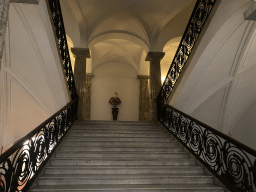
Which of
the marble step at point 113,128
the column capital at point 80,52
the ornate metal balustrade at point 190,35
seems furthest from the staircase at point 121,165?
the column capital at point 80,52

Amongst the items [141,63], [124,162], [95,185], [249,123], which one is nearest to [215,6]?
[124,162]

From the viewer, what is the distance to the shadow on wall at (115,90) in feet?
42.4

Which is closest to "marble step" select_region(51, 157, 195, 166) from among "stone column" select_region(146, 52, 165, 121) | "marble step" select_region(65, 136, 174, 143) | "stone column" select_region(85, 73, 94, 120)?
"marble step" select_region(65, 136, 174, 143)

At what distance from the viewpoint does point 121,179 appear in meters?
3.58

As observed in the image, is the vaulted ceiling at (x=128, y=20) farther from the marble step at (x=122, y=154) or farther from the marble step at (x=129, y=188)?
the marble step at (x=129, y=188)

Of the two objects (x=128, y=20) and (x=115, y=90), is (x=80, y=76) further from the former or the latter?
(x=115, y=90)

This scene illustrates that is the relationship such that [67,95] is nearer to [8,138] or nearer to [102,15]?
[8,138]

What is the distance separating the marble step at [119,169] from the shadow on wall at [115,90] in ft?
29.0

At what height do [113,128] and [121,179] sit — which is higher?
[113,128]

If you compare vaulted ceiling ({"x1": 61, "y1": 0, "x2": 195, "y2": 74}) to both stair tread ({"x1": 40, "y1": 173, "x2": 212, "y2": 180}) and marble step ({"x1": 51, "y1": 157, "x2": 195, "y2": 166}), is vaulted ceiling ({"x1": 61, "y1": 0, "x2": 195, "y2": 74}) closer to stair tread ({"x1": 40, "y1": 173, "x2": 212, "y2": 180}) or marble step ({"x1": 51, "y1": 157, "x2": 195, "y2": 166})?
marble step ({"x1": 51, "y1": 157, "x2": 195, "y2": 166})

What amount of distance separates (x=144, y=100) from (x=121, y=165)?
8.73m

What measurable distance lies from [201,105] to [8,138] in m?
6.42

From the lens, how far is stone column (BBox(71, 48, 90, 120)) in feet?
25.2

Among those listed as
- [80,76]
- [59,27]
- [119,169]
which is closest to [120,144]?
[119,169]
